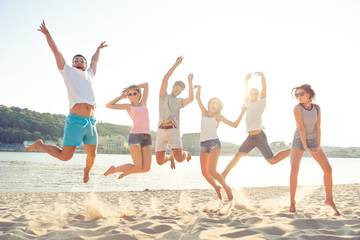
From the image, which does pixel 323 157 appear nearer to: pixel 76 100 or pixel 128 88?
pixel 128 88

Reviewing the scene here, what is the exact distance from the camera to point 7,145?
116 meters

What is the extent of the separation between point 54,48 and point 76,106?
1069mm

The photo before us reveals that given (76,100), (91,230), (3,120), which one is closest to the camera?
(91,230)

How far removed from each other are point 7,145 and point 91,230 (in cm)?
13042

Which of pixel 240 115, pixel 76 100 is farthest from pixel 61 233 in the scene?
pixel 240 115

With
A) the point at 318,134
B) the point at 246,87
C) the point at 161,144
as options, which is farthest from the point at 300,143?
the point at 161,144

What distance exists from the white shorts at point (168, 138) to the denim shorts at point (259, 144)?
1.57m

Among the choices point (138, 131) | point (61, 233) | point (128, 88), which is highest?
point (128, 88)

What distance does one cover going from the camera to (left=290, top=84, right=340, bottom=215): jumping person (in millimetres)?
5391

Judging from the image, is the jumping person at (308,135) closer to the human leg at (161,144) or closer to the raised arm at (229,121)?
the raised arm at (229,121)

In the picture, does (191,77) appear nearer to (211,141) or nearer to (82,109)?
(211,141)

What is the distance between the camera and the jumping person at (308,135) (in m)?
5.39

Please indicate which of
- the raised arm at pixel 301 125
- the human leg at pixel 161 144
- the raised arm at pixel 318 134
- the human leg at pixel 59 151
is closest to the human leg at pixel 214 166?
the human leg at pixel 161 144

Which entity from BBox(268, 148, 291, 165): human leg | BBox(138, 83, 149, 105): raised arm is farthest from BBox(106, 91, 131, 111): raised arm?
BBox(268, 148, 291, 165): human leg
